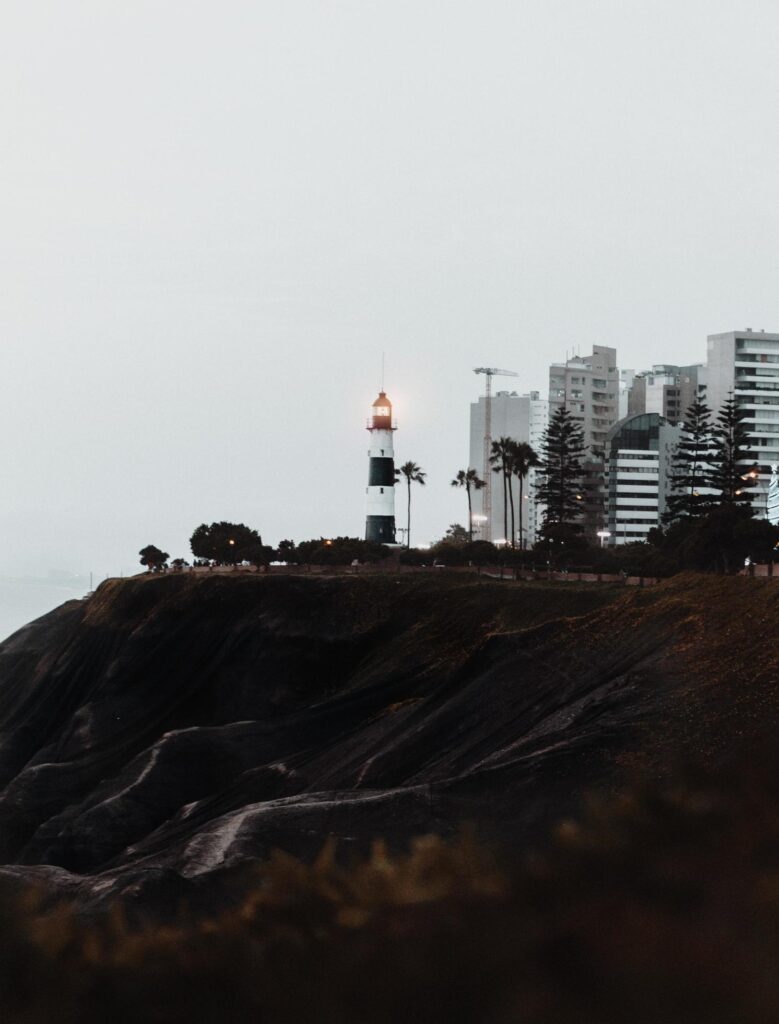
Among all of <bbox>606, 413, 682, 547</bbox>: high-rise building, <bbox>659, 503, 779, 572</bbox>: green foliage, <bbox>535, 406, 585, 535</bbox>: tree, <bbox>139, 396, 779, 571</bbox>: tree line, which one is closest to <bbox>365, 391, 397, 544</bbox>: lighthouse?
<bbox>139, 396, 779, 571</bbox>: tree line

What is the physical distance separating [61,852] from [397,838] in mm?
22848

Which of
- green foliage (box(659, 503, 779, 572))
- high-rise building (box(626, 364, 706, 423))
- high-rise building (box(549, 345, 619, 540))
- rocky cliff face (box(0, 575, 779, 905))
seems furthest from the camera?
high-rise building (box(626, 364, 706, 423))

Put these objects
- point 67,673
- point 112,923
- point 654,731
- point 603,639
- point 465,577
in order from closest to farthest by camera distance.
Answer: point 112,923 → point 654,731 → point 603,639 → point 465,577 → point 67,673

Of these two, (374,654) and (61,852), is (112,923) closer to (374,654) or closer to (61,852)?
(61,852)

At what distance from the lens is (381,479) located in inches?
4432

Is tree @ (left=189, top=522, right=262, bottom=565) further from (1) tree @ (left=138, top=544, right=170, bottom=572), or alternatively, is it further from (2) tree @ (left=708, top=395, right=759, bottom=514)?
(2) tree @ (left=708, top=395, right=759, bottom=514)

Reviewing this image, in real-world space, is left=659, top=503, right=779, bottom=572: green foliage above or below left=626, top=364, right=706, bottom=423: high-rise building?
below

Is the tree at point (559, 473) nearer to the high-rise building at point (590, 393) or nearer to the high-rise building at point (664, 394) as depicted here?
the high-rise building at point (590, 393)

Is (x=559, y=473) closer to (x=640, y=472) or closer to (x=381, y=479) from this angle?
(x=381, y=479)

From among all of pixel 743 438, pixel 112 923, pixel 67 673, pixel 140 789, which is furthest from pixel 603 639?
pixel 743 438

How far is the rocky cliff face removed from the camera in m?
28.2

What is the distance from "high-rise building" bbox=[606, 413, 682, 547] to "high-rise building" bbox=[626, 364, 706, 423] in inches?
680

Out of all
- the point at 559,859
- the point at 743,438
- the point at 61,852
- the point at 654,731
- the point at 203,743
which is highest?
A: the point at 743,438

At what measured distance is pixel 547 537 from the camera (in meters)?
88.4
